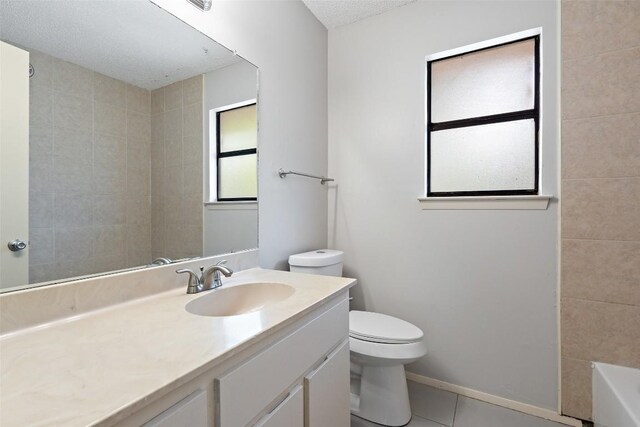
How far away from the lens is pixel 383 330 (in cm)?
158

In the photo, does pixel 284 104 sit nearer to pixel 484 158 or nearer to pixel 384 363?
pixel 484 158

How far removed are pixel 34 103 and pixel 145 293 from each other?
652 mm

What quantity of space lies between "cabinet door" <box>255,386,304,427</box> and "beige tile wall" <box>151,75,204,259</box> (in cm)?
69

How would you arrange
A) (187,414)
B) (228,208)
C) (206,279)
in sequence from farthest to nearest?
(228,208), (206,279), (187,414)

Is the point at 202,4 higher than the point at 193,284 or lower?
higher

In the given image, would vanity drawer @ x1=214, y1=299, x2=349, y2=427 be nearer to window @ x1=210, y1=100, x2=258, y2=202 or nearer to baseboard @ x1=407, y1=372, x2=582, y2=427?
window @ x1=210, y1=100, x2=258, y2=202

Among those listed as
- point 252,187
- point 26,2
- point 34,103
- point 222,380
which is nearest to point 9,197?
point 34,103

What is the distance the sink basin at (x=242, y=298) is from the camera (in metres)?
1.08

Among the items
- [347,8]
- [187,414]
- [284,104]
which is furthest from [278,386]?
[347,8]

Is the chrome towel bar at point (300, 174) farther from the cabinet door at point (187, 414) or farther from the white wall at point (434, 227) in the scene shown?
the cabinet door at point (187, 414)

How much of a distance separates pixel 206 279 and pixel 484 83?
197 cm

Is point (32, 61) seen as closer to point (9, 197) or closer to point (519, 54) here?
point (9, 197)

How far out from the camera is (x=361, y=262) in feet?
7.01

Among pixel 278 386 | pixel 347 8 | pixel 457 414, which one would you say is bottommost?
pixel 457 414
